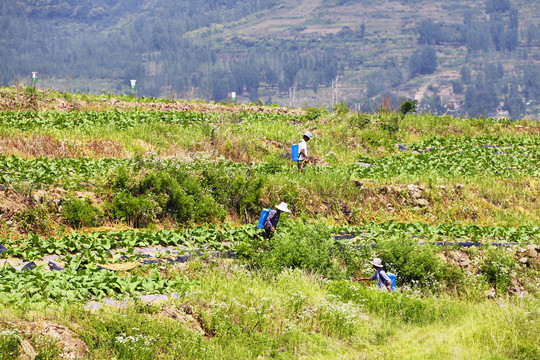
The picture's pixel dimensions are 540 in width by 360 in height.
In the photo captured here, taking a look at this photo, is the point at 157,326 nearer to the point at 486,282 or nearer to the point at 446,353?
the point at 446,353

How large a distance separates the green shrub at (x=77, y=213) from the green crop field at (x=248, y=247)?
0.12ft

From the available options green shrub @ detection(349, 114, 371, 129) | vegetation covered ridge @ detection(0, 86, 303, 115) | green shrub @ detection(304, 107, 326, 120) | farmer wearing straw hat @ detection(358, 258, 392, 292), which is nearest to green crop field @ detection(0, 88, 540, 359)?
farmer wearing straw hat @ detection(358, 258, 392, 292)

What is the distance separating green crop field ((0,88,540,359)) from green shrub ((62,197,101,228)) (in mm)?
36

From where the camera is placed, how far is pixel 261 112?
3959 cm

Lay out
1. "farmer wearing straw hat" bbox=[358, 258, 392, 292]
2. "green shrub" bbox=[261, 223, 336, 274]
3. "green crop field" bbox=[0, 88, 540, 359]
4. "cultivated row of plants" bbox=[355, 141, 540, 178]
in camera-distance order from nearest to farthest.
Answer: "green crop field" bbox=[0, 88, 540, 359] → "farmer wearing straw hat" bbox=[358, 258, 392, 292] → "green shrub" bbox=[261, 223, 336, 274] → "cultivated row of plants" bbox=[355, 141, 540, 178]

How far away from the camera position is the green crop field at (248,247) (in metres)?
10.0

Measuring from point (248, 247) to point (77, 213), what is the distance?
194 inches

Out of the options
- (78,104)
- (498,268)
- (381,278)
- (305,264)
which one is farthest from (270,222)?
(78,104)

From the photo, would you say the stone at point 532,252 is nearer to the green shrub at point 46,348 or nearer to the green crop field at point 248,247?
the green crop field at point 248,247

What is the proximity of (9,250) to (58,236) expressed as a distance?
106 inches

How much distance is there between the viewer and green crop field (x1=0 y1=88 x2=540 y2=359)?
10.0 meters

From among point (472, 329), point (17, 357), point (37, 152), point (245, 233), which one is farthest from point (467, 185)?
point (17, 357)

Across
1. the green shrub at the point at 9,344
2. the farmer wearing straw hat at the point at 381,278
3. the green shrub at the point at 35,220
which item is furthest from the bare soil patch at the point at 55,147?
the green shrub at the point at 9,344

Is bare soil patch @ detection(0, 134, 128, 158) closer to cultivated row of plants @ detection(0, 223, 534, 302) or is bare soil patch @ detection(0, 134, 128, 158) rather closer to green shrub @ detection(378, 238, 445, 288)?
cultivated row of plants @ detection(0, 223, 534, 302)
